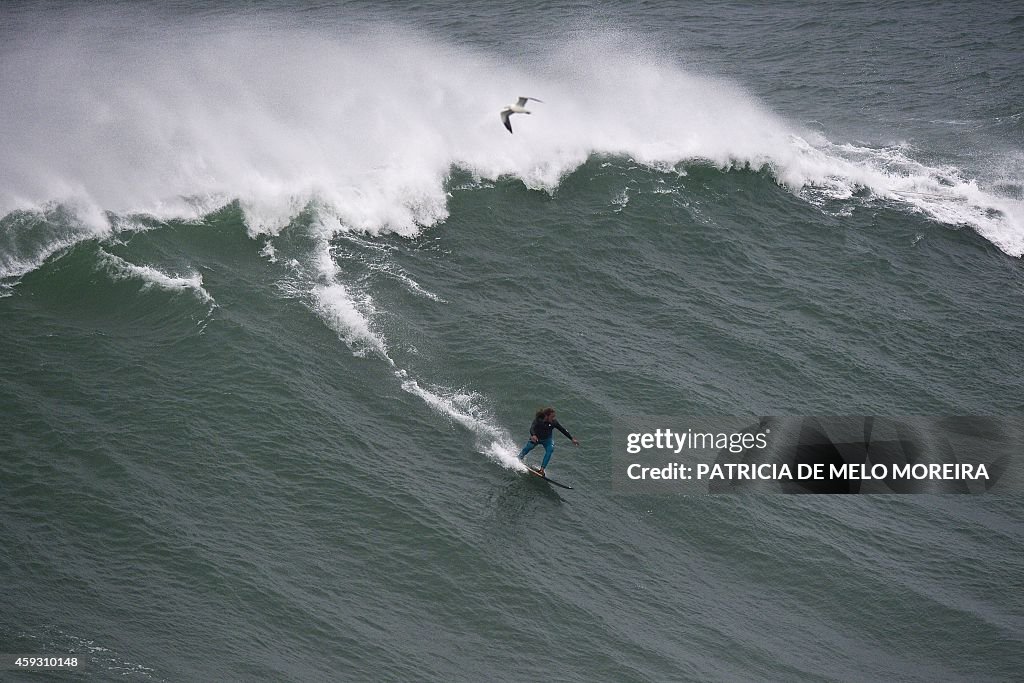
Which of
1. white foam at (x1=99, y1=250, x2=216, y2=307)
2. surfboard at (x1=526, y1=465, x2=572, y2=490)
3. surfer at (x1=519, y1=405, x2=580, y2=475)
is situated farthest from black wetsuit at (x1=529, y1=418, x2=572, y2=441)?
white foam at (x1=99, y1=250, x2=216, y2=307)

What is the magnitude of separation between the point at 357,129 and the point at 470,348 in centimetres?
1165

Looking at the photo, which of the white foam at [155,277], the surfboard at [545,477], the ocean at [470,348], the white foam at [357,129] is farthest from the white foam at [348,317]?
the surfboard at [545,477]

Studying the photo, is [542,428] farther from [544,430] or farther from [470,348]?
[470,348]

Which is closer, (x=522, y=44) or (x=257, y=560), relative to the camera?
(x=257, y=560)

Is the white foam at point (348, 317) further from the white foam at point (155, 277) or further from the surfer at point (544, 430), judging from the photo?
the surfer at point (544, 430)

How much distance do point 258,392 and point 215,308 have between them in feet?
10.8

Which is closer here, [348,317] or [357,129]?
[348,317]

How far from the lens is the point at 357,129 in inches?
1325

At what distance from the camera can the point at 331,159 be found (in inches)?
1256

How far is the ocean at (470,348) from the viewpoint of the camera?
18.5 metres

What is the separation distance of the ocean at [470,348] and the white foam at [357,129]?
15 cm

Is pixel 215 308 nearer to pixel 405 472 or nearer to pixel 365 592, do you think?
pixel 405 472

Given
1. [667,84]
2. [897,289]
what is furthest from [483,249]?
[667,84]

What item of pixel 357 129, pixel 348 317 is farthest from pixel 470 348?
pixel 357 129
